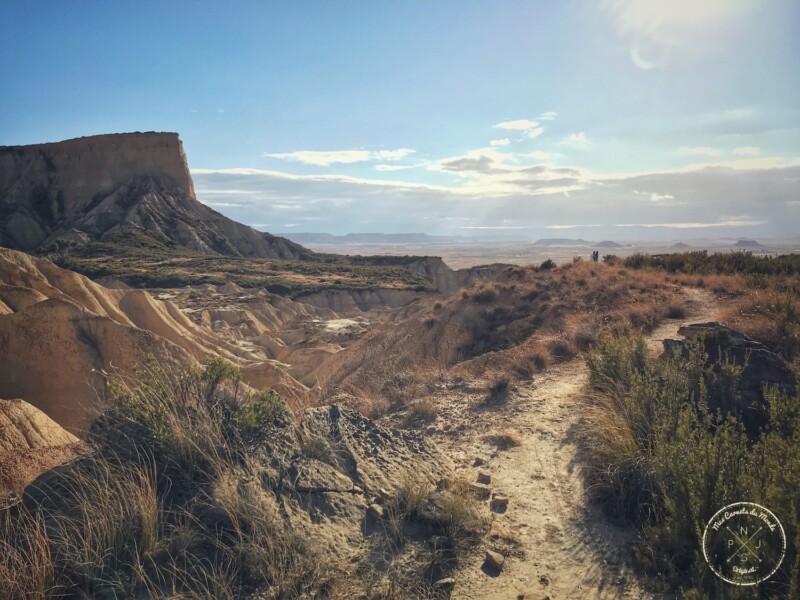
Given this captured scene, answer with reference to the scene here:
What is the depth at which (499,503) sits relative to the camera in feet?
16.5

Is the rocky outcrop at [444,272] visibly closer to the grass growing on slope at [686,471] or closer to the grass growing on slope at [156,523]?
the grass growing on slope at [686,471]

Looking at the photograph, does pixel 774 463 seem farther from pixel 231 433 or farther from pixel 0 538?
pixel 0 538

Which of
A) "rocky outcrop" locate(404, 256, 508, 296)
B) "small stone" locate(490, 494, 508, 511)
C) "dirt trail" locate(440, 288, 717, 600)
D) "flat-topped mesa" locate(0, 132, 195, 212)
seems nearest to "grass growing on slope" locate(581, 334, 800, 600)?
"dirt trail" locate(440, 288, 717, 600)

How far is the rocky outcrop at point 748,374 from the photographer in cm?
571

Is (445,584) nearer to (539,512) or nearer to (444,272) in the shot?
(539,512)

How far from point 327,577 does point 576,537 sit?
2.14m

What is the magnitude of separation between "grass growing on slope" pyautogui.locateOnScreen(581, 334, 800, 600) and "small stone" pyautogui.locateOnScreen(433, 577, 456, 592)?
4.73 ft

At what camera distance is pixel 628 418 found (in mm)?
5723

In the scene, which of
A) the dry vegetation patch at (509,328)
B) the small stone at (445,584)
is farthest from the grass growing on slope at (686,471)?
the dry vegetation patch at (509,328)

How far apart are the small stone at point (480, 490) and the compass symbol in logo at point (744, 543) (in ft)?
6.59

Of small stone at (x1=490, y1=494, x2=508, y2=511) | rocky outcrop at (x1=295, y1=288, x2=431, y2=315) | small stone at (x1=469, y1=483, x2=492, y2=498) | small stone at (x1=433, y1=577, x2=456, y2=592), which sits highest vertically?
small stone at (x1=469, y1=483, x2=492, y2=498)

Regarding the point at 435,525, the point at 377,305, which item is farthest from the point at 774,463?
the point at 377,305

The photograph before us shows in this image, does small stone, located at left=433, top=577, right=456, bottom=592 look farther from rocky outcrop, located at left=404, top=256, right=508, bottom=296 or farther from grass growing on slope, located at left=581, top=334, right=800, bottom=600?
rocky outcrop, located at left=404, top=256, right=508, bottom=296

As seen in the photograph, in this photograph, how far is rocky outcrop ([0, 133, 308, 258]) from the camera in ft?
209
